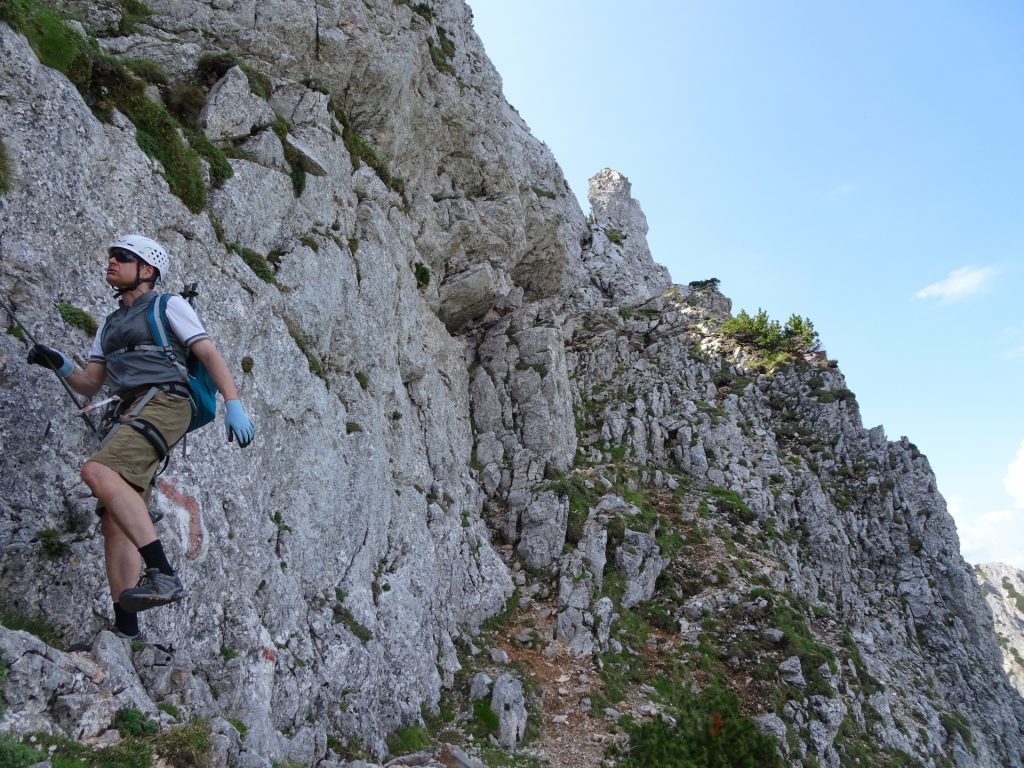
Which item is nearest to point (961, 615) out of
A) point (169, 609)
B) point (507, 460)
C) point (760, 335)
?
point (760, 335)

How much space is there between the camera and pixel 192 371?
263 inches

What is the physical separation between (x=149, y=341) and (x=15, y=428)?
8.94 ft

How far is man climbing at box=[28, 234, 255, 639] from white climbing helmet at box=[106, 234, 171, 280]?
0.4 inches

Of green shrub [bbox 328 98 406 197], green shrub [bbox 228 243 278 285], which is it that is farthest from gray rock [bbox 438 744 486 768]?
green shrub [bbox 328 98 406 197]

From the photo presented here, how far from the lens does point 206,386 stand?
6680 millimetres

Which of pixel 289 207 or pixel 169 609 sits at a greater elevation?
pixel 289 207

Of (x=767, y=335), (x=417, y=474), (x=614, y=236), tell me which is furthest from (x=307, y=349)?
(x=614, y=236)

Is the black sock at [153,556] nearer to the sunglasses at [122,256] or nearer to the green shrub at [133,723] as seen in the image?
the green shrub at [133,723]

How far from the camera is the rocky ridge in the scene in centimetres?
895

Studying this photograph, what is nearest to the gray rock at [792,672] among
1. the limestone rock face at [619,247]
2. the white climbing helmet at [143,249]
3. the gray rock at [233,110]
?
the white climbing helmet at [143,249]

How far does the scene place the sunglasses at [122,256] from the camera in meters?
6.54

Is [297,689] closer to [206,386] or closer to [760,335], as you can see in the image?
[206,386]

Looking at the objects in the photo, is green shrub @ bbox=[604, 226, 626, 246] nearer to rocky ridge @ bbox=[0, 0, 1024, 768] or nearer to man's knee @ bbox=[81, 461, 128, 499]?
rocky ridge @ bbox=[0, 0, 1024, 768]

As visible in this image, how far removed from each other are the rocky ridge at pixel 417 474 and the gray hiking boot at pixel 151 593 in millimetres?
769
